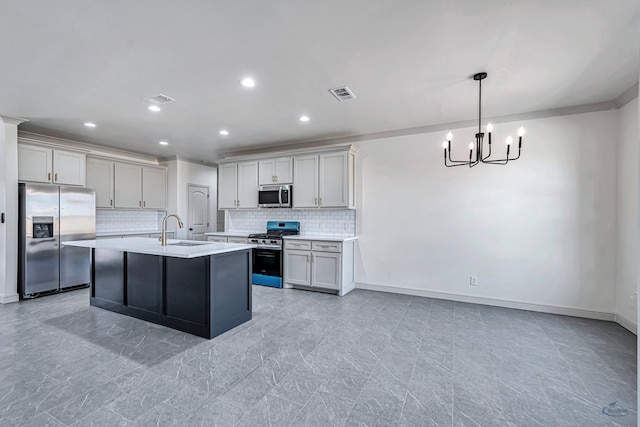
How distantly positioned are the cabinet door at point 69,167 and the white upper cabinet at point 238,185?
7.58ft

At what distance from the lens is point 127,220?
622cm

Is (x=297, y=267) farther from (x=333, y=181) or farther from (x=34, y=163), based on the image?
(x=34, y=163)

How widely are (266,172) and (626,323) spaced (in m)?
5.45

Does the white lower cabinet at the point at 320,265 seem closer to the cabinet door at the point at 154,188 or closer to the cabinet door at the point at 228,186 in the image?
the cabinet door at the point at 228,186

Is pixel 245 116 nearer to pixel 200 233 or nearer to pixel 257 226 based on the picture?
pixel 257 226

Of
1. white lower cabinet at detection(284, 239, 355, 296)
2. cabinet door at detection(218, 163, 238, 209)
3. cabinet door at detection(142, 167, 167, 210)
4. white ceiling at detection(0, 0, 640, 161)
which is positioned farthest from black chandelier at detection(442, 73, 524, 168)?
cabinet door at detection(142, 167, 167, 210)

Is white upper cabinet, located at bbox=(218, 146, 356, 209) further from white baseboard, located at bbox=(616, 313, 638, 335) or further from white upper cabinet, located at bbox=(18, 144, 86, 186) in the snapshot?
white baseboard, located at bbox=(616, 313, 638, 335)

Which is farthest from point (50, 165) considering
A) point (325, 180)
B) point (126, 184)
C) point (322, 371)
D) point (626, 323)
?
point (626, 323)

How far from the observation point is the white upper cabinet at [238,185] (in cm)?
574

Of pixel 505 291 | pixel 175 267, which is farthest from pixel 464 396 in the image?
pixel 175 267

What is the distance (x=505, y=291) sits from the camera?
4.01 metres

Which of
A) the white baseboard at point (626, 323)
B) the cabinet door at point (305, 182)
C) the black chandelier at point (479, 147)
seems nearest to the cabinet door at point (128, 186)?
the cabinet door at point (305, 182)

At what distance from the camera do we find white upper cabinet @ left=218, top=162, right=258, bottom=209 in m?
5.74

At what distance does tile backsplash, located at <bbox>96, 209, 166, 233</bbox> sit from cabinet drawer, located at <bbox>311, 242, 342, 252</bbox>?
4.12 meters
